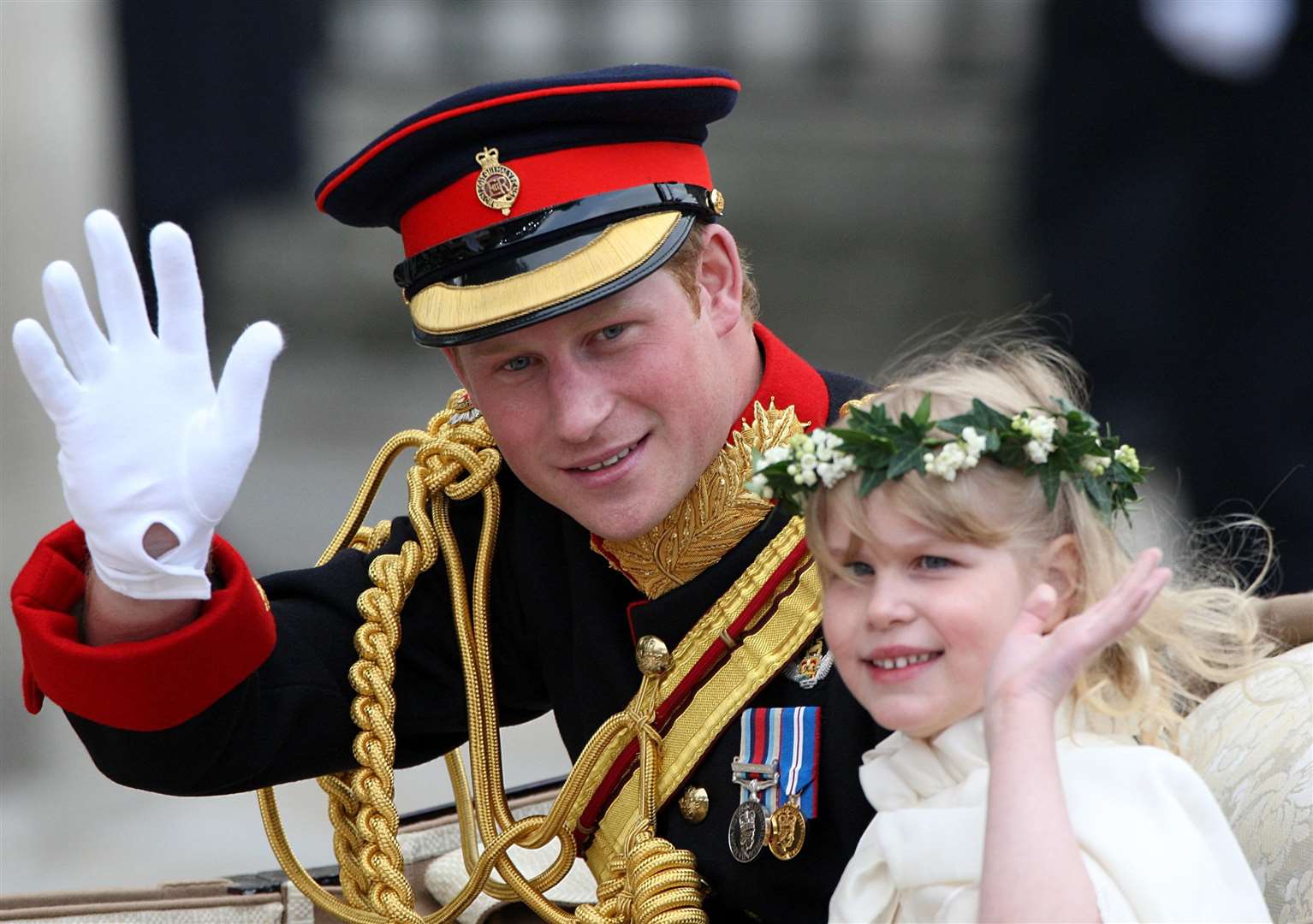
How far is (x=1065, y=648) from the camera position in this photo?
4.27ft

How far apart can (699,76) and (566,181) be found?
0.63 ft

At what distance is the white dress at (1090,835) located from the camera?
1356 mm

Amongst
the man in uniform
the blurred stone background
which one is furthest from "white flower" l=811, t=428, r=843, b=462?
the blurred stone background

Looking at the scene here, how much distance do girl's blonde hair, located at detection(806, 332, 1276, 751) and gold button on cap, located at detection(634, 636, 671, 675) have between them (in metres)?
0.42

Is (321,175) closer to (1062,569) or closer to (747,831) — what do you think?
(747,831)

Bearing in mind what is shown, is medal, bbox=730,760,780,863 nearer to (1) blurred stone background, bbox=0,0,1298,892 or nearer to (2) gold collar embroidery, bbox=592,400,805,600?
(2) gold collar embroidery, bbox=592,400,805,600

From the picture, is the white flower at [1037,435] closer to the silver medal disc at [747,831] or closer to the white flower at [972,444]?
the white flower at [972,444]

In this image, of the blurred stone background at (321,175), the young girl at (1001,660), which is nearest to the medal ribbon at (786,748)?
the young girl at (1001,660)

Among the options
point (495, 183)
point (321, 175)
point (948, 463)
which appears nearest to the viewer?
point (948, 463)

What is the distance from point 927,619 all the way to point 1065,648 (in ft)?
0.55

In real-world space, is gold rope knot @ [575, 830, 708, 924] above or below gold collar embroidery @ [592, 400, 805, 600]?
below

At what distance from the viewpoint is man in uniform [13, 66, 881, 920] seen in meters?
1.78

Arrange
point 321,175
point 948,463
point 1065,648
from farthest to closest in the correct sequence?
point 321,175 → point 948,463 → point 1065,648

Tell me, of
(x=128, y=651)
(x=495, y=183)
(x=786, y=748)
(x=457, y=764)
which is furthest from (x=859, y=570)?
(x=457, y=764)
